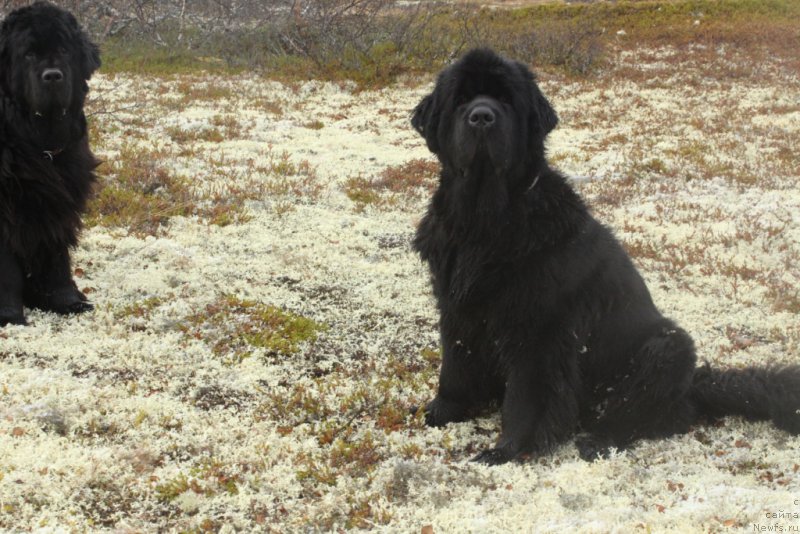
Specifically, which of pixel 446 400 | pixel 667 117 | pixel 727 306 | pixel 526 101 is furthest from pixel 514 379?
pixel 667 117

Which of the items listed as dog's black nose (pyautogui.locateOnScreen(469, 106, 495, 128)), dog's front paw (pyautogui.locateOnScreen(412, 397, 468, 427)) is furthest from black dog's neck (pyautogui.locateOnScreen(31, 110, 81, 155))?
dog's front paw (pyautogui.locateOnScreen(412, 397, 468, 427))

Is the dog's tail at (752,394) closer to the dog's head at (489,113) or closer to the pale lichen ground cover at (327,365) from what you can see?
the pale lichen ground cover at (327,365)

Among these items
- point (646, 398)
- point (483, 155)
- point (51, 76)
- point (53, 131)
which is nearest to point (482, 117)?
point (483, 155)

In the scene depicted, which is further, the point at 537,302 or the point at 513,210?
the point at 513,210

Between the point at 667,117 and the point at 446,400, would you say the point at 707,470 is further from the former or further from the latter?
the point at 667,117

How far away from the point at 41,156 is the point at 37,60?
784 mm

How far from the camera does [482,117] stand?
3.89 metres

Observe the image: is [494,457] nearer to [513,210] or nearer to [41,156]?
[513,210]

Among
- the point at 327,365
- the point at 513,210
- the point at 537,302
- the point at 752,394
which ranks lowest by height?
the point at 327,365

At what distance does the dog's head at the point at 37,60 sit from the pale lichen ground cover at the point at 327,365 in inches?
73.5

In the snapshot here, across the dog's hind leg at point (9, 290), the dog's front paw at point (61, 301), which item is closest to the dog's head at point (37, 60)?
the dog's hind leg at point (9, 290)

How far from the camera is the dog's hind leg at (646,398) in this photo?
4137 mm

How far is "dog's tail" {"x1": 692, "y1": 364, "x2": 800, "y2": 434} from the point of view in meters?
4.27

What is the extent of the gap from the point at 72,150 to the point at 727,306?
6347 mm
